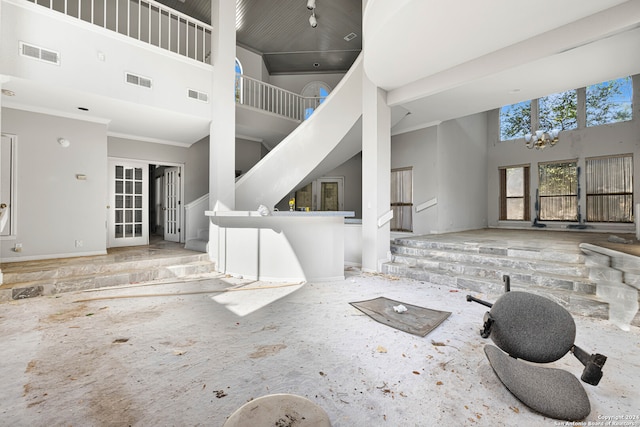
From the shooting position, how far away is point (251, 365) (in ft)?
7.72

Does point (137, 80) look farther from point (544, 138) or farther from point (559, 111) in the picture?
point (559, 111)

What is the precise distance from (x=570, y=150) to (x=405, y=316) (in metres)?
9.38

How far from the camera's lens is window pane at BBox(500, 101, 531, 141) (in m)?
9.95

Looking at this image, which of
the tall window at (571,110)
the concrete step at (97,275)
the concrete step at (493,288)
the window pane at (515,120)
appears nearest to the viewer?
the concrete step at (493,288)

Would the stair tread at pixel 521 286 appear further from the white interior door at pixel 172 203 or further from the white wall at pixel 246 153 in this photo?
the white interior door at pixel 172 203

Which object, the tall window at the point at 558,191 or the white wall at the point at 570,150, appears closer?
the white wall at the point at 570,150

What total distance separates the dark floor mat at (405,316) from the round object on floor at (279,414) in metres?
1.84

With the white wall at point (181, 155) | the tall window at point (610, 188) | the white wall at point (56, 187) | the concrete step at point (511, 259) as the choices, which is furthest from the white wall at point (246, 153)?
the tall window at point (610, 188)

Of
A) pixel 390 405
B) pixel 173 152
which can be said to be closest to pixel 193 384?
pixel 390 405

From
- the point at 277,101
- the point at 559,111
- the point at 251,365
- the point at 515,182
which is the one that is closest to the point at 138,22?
the point at 277,101

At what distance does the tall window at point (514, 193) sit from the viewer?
9961mm

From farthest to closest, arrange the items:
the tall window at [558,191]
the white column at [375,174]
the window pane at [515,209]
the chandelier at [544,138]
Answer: the window pane at [515,209]
the tall window at [558,191]
the chandelier at [544,138]
the white column at [375,174]

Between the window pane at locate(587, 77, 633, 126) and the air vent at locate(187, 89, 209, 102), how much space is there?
11.0m

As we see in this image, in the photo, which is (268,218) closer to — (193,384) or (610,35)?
(193,384)
